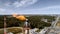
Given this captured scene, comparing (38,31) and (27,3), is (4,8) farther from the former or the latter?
(38,31)

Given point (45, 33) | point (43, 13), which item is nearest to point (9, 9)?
point (43, 13)

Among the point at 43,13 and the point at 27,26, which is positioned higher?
the point at 43,13

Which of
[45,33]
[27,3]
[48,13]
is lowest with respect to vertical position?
[45,33]

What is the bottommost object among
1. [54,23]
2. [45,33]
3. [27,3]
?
[45,33]

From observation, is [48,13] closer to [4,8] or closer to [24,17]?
[24,17]

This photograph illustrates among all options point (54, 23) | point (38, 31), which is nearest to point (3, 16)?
point (38, 31)

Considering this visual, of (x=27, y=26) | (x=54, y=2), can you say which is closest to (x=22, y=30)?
(x=27, y=26)

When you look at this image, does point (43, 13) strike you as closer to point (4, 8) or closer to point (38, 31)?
point (38, 31)

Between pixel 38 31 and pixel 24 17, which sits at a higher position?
pixel 24 17
